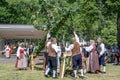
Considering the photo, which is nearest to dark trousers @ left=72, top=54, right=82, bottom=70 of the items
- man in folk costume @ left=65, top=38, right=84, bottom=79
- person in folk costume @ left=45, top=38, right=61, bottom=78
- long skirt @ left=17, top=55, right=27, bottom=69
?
man in folk costume @ left=65, top=38, right=84, bottom=79

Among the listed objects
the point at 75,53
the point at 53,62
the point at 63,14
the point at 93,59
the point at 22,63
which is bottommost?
the point at 22,63

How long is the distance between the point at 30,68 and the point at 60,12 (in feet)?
10.7

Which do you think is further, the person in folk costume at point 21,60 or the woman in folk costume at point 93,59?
the person in folk costume at point 21,60

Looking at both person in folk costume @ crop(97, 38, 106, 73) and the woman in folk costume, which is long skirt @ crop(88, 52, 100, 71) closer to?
the woman in folk costume

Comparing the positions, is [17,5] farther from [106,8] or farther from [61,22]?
[61,22]

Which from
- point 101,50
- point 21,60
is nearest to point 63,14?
point 101,50

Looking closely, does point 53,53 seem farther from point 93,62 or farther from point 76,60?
point 93,62

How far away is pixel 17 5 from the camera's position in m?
47.8

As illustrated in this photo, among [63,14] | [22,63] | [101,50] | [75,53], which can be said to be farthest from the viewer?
[22,63]

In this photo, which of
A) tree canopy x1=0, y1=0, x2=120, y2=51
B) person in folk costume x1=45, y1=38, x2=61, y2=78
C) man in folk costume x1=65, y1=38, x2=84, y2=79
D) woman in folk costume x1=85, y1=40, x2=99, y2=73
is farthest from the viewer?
tree canopy x1=0, y1=0, x2=120, y2=51

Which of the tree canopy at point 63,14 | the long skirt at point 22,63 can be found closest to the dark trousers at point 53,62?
the tree canopy at point 63,14

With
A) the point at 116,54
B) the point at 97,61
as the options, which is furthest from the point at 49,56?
the point at 116,54

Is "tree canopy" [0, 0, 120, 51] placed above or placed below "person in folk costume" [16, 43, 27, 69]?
above

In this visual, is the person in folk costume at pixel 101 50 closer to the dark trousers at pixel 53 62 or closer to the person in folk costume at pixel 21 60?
the dark trousers at pixel 53 62
